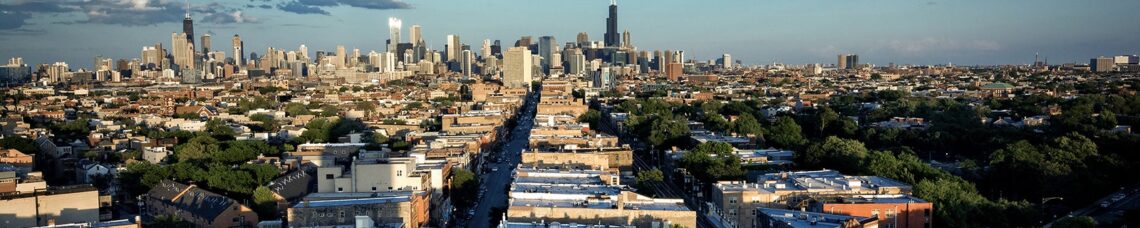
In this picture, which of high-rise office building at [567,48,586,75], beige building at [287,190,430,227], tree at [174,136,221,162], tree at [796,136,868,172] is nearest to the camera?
beige building at [287,190,430,227]

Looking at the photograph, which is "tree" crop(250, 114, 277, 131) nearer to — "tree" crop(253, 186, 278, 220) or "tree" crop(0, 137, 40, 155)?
"tree" crop(0, 137, 40, 155)

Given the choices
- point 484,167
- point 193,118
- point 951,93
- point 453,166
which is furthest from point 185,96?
point 951,93

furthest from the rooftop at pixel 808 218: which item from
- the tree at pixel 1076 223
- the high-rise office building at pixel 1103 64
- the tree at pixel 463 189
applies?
the high-rise office building at pixel 1103 64

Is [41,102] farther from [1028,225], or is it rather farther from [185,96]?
[1028,225]

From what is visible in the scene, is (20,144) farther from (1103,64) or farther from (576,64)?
(1103,64)

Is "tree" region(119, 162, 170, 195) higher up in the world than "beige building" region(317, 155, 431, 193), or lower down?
lower down

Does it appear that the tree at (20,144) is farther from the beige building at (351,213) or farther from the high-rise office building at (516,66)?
the high-rise office building at (516,66)

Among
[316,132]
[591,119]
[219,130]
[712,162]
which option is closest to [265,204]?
[712,162]

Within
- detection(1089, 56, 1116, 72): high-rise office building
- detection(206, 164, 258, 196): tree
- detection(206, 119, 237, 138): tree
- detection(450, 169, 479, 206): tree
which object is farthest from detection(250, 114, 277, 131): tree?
detection(1089, 56, 1116, 72): high-rise office building

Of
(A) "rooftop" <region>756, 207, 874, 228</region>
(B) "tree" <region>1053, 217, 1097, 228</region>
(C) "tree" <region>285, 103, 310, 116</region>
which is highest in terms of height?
Result: (C) "tree" <region>285, 103, 310, 116</region>
